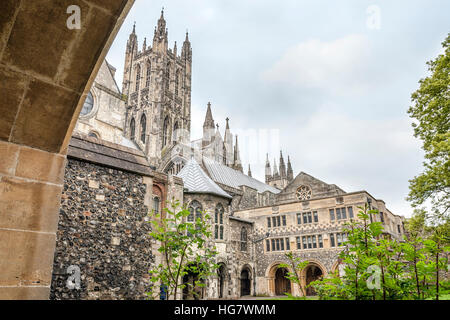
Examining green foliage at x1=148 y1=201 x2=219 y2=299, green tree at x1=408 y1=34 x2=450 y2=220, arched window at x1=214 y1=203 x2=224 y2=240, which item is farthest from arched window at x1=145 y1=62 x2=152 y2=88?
green foliage at x1=148 y1=201 x2=219 y2=299

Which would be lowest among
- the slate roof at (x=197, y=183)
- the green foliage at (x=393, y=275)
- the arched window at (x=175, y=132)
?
the green foliage at (x=393, y=275)

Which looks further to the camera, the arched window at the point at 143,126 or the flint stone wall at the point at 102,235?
the arched window at the point at 143,126

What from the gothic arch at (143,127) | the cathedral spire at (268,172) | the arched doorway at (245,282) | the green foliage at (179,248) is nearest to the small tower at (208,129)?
the gothic arch at (143,127)

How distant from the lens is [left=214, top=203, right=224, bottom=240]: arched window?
2239cm

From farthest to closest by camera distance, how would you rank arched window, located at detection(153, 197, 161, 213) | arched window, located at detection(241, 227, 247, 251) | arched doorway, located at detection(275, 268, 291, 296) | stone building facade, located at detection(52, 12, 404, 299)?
arched doorway, located at detection(275, 268, 291, 296)
arched window, located at detection(241, 227, 247, 251)
arched window, located at detection(153, 197, 161, 213)
stone building facade, located at detection(52, 12, 404, 299)

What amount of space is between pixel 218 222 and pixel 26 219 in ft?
66.6

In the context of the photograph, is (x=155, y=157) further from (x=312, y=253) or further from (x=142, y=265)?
(x=142, y=265)

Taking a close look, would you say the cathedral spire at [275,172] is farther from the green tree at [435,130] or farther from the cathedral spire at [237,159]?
the green tree at [435,130]

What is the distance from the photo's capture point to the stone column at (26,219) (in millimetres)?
2635

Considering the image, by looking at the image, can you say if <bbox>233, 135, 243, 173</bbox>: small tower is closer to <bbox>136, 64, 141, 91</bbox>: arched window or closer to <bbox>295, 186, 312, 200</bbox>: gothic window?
<bbox>136, 64, 141, 91</bbox>: arched window

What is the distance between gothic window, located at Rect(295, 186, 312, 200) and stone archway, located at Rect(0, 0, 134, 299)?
2907 centimetres

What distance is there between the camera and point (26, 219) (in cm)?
276
